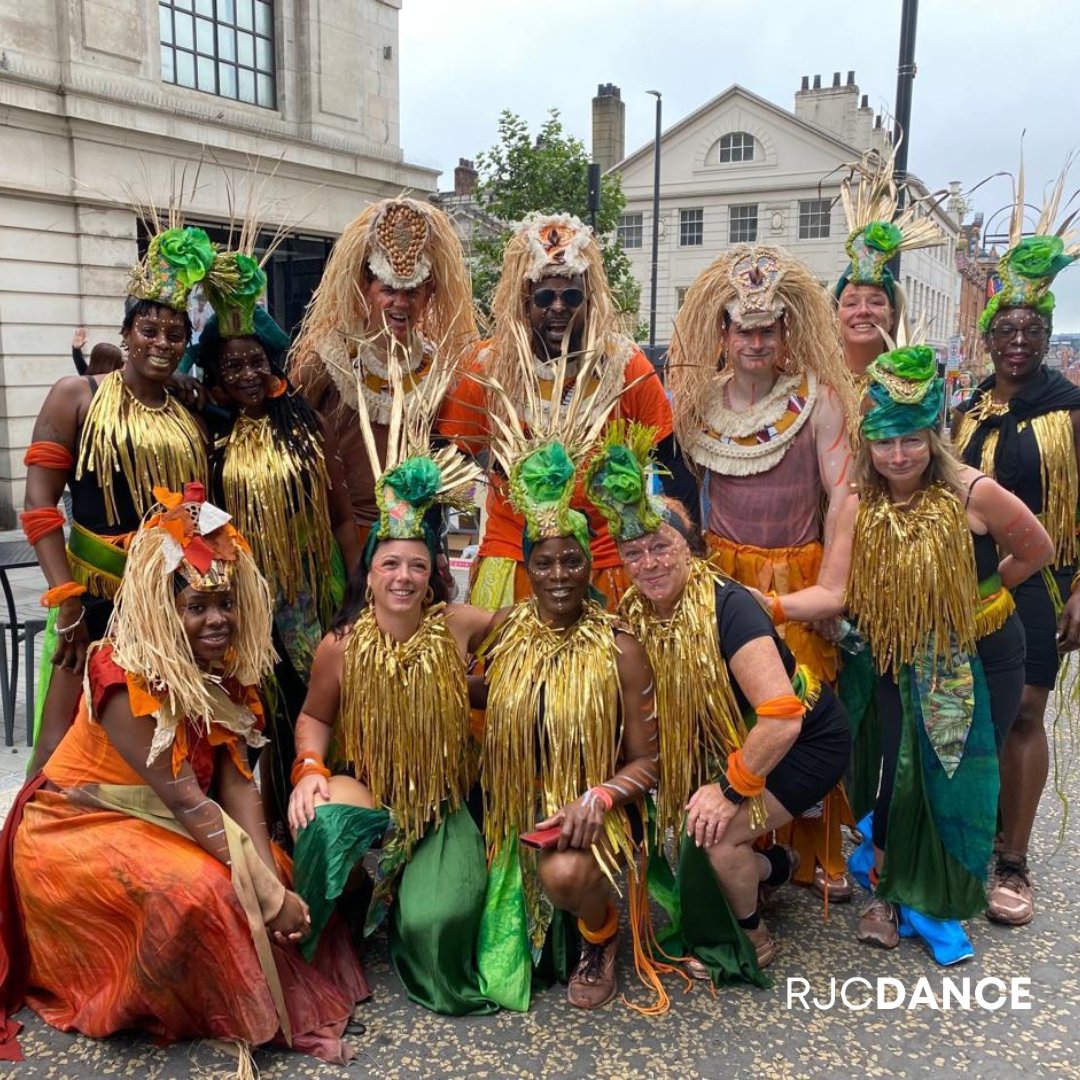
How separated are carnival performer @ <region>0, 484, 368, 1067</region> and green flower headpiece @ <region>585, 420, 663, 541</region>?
2.94ft

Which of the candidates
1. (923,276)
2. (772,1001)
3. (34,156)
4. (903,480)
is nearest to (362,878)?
(772,1001)

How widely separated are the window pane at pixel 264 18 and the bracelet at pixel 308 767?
1107 cm

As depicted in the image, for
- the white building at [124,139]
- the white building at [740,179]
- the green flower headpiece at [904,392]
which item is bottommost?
the green flower headpiece at [904,392]

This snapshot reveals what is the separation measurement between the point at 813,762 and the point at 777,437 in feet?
3.18

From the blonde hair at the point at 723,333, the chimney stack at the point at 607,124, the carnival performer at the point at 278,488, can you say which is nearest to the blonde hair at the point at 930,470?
the blonde hair at the point at 723,333

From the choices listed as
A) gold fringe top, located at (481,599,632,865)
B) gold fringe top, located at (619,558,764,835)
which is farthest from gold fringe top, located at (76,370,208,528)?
gold fringe top, located at (619,558,764,835)

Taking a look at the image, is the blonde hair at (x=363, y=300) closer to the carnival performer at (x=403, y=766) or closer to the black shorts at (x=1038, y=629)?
the carnival performer at (x=403, y=766)

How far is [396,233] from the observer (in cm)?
317

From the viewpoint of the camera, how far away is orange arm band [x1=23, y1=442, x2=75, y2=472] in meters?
2.70

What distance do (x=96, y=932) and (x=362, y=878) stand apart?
2.22 feet

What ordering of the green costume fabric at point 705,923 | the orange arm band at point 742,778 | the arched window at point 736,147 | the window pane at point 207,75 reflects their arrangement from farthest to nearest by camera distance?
the arched window at point 736,147 < the window pane at point 207,75 < the green costume fabric at point 705,923 < the orange arm band at point 742,778

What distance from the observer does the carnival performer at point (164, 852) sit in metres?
2.21

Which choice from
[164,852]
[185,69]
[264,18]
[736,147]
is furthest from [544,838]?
[736,147]

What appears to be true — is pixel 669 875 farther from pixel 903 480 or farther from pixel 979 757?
pixel 903 480
